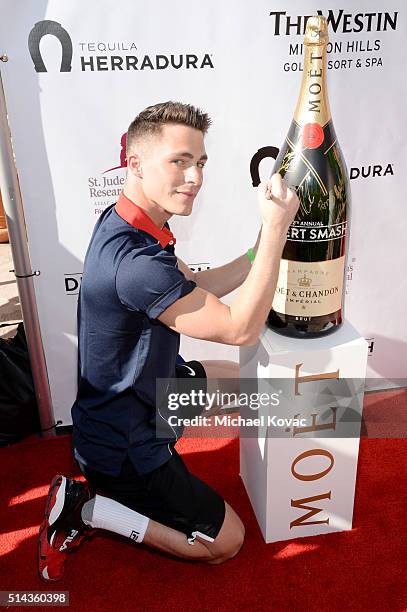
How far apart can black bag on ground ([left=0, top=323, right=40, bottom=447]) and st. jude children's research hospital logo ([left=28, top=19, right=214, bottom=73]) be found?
96 centimetres

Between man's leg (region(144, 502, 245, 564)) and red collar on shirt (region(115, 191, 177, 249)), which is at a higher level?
red collar on shirt (region(115, 191, 177, 249))

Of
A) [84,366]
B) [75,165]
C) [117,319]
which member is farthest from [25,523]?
[75,165]

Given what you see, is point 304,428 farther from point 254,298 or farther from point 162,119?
point 162,119

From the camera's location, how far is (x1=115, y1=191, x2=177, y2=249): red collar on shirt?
1.30 metres

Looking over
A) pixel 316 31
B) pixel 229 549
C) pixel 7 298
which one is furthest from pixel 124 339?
pixel 7 298

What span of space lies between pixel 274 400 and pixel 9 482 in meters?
1.02

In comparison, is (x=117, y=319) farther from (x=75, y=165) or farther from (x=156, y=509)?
(x=75, y=165)

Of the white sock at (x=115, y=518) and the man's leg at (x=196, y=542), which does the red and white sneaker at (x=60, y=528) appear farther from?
the man's leg at (x=196, y=542)

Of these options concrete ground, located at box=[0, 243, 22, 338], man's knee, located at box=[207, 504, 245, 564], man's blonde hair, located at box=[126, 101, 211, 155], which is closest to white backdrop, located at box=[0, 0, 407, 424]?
man's blonde hair, located at box=[126, 101, 211, 155]

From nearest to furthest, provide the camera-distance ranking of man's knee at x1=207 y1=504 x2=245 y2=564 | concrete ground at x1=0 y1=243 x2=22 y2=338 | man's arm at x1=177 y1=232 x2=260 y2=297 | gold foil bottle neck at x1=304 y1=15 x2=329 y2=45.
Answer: gold foil bottle neck at x1=304 y1=15 x2=329 y2=45, man's knee at x1=207 y1=504 x2=245 y2=564, man's arm at x1=177 y1=232 x2=260 y2=297, concrete ground at x1=0 y1=243 x2=22 y2=338

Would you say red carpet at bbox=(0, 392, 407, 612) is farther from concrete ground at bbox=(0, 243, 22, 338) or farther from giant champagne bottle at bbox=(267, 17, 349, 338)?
concrete ground at bbox=(0, 243, 22, 338)

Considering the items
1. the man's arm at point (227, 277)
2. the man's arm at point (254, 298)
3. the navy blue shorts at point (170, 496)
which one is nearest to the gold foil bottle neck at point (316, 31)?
the man's arm at point (254, 298)

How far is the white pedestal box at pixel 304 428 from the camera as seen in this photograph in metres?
1.40

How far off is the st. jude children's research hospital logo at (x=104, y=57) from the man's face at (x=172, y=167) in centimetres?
55
